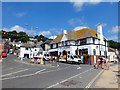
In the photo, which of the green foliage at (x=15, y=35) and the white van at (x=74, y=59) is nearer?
the white van at (x=74, y=59)

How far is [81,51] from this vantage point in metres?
33.3

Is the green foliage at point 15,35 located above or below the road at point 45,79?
above

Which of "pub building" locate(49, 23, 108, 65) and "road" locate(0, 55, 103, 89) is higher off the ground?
"pub building" locate(49, 23, 108, 65)

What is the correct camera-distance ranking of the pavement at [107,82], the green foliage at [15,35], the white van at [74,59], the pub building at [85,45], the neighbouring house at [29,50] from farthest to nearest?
1. the neighbouring house at [29,50]
2. the pub building at [85,45]
3. the green foliage at [15,35]
4. the white van at [74,59]
5. the pavement at [107,82]

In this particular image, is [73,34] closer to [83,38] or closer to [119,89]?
[83,38]

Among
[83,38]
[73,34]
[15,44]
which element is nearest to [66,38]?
[73,34]

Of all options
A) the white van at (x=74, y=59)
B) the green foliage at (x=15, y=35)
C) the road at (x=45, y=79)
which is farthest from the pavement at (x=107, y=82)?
the green foliage at (x=15, y=35)

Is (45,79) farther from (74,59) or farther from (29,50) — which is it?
(29,50)

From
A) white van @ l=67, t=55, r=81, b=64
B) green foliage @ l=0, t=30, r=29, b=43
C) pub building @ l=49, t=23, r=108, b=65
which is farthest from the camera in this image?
pub building @ l=49, t=23, r=108, b=65

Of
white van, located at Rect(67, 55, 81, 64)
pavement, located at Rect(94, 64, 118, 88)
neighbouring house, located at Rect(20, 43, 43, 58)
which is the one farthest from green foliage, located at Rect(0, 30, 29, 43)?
pavement, located at Rect(94, 64, 118, 88)

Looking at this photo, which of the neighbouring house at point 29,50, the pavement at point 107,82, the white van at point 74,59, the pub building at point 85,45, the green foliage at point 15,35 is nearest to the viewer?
the pavement at point 107,82

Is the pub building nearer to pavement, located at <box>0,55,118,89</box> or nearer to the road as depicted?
pavement, located at <box>0,55,118,89</box>

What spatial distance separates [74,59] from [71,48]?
301 inches

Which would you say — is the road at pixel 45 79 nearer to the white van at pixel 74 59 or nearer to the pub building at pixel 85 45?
the white van at pixel 74 59
